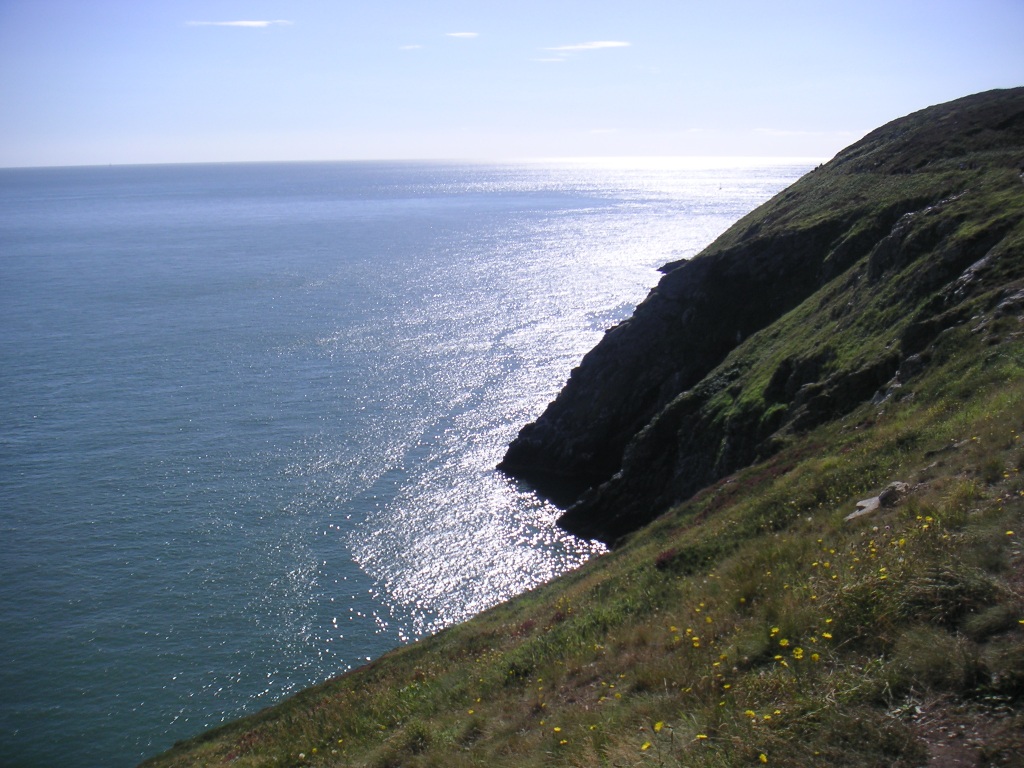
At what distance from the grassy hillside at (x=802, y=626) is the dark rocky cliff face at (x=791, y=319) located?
54 centimetres

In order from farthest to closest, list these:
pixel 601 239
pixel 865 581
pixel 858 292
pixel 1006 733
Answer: pixel 601 239, pixel 858 292, pixel 865 581, pixel 1006 733

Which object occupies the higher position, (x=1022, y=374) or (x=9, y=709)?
(x=1022, y=374)

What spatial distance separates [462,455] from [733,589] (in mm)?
48113

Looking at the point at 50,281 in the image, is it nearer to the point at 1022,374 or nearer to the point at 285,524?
the point at 285,524

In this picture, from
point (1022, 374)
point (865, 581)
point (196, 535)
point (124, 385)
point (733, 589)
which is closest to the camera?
point (865, 581)

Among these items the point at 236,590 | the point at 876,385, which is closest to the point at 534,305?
the point at 236,590

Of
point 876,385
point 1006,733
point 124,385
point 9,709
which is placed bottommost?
point 9,709

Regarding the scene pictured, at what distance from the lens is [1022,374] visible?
20.0 metres

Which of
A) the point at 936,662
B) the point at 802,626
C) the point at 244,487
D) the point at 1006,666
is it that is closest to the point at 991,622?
the point at 1006,666

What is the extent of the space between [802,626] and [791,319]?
42.0 m

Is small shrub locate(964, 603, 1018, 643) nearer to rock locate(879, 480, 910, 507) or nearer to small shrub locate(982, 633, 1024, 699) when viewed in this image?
small shrub locate(982, 633, 1024, 699)

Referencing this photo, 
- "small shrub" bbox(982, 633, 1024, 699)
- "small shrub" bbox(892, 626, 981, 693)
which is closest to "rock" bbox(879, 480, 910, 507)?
"small shrub" bbox(892, 626, 981, 693)

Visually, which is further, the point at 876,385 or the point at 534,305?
the point at 534,305

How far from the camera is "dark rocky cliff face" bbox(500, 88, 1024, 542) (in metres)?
34.3
